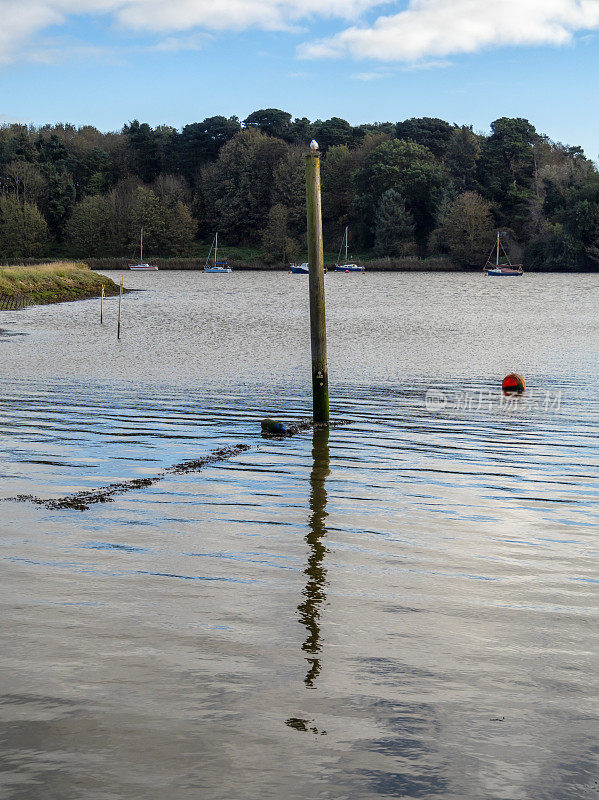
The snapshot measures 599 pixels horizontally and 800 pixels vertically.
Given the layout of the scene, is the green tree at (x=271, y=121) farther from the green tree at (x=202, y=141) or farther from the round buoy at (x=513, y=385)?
the round buoy at (x=513, y=385)

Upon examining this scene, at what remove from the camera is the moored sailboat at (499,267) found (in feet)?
393

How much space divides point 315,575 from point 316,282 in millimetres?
9077

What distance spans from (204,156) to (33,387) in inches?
6313

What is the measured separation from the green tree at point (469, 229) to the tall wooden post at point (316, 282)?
11998 centimetres

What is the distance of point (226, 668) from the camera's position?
5.58 metres

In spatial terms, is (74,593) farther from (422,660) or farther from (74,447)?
(74,447)

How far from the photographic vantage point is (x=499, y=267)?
124 meters

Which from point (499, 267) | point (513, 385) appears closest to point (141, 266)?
point (499, 267)

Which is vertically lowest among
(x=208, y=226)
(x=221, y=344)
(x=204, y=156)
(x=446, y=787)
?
(x=446, y=787)

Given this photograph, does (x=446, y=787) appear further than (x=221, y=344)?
No

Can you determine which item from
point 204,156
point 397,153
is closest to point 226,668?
point 397,153

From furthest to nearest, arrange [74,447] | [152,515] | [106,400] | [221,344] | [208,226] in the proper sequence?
[208,226] → [221,344] → [106,400] → [74,447] → [152,515]

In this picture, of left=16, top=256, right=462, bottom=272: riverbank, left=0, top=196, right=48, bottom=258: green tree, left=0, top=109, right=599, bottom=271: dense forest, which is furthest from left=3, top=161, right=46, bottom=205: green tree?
left=16, top=256, right=462, bottom=272: riverbank

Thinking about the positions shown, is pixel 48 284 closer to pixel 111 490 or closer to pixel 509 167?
pixel 111 490
